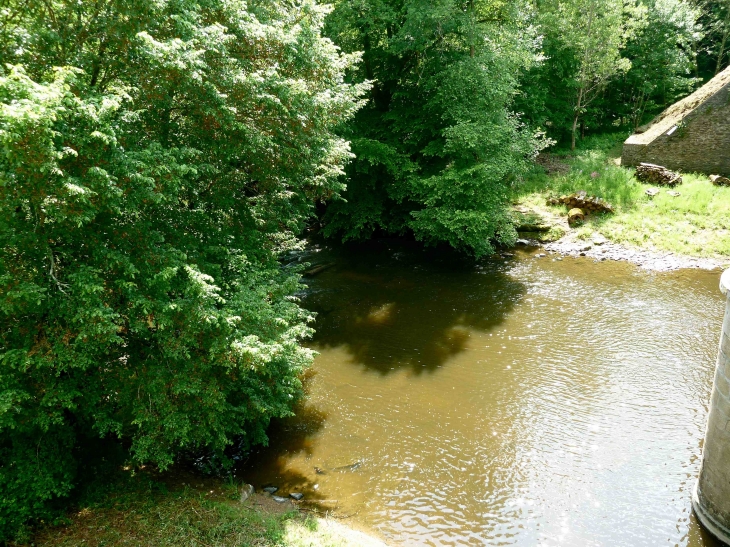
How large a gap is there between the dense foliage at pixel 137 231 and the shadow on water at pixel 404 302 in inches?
169

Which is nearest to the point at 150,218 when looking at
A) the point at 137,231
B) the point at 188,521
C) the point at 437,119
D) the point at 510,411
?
the point at 137,231

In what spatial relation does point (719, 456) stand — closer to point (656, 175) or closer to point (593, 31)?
point (656, 175)

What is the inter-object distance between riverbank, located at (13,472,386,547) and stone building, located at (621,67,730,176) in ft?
71.7

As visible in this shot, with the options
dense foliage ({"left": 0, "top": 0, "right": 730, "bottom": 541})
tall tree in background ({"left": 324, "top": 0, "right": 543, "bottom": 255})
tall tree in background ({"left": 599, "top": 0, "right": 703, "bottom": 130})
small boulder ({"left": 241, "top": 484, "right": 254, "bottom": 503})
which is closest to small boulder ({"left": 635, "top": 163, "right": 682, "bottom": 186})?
tall tree in background ({"left": 324, "top": 0, "right": 543, "bottom": 255})

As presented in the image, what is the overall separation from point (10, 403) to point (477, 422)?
26.6ft

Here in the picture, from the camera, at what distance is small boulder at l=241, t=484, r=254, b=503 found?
8328 mm

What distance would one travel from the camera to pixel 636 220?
19.3m

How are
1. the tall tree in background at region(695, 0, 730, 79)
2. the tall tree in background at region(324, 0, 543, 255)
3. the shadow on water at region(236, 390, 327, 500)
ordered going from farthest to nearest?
the tall tree in background at region(695, 0, 730, 79), the tall tree in background at region(324, 0, 543, 255), the shadow on water at region(236, 390, 327, 500)

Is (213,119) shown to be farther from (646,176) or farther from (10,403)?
(646,176)

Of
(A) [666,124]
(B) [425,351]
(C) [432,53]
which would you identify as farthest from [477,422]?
(A) [666,124]

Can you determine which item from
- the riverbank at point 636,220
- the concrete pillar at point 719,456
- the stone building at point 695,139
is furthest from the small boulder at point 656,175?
the concrete pillar at point 719,456

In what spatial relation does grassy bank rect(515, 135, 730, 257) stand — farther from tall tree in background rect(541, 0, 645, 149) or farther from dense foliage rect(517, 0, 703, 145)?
tall tree in background rect(541, 0, 645, 149)

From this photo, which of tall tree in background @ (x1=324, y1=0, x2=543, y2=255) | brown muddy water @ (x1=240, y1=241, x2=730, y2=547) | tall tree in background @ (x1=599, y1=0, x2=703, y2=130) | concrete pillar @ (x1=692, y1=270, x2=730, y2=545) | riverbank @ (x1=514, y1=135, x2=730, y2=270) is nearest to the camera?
concrete pillar @ (x1=692, y1=270, x2=730, y2=545)

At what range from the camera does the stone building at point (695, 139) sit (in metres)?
20.7
